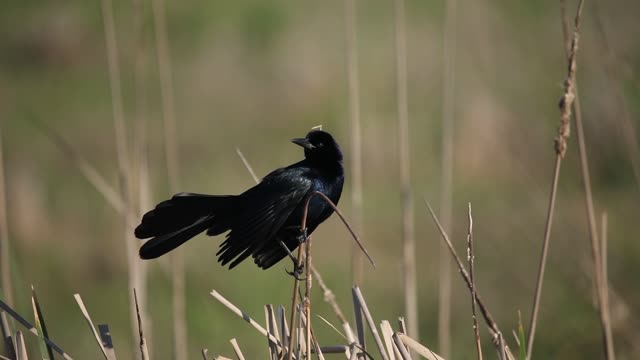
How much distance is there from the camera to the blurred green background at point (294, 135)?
5.54 meters

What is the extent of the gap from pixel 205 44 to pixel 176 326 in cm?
348

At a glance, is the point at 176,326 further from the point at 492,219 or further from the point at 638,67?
the point at 638,67

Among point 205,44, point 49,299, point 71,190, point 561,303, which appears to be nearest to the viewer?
point 561,303

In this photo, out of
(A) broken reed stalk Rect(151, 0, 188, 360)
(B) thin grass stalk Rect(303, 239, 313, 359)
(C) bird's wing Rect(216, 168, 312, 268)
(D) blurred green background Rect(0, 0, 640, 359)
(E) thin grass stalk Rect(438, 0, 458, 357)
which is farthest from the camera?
(D) blurred green background Rect(0, 0, 640, 359)

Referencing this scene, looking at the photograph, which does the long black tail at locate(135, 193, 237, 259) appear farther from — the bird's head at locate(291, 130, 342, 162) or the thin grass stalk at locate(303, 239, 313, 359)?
the thin grass stalk at locate(303, 239, 313, 359)

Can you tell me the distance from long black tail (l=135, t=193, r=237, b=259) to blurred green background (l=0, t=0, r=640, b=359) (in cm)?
269

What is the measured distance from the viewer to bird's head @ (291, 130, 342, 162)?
274cm

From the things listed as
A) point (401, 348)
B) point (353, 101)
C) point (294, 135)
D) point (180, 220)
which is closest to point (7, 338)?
point (180, 220)

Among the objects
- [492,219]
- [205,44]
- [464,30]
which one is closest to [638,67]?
[464,30]

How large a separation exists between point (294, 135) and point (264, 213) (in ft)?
12.4

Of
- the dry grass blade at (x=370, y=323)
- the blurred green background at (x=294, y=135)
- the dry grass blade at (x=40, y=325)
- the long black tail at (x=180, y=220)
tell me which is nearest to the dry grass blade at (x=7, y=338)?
the dry grass blade at (x=40, y=325)

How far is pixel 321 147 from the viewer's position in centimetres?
276

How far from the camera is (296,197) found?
8.38 feet

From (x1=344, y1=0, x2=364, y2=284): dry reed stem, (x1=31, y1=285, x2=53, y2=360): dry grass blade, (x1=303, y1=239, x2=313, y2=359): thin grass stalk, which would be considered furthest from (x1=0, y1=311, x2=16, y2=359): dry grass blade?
(x1=344, y1=0, x2=364, y2=284): dry reed stem
